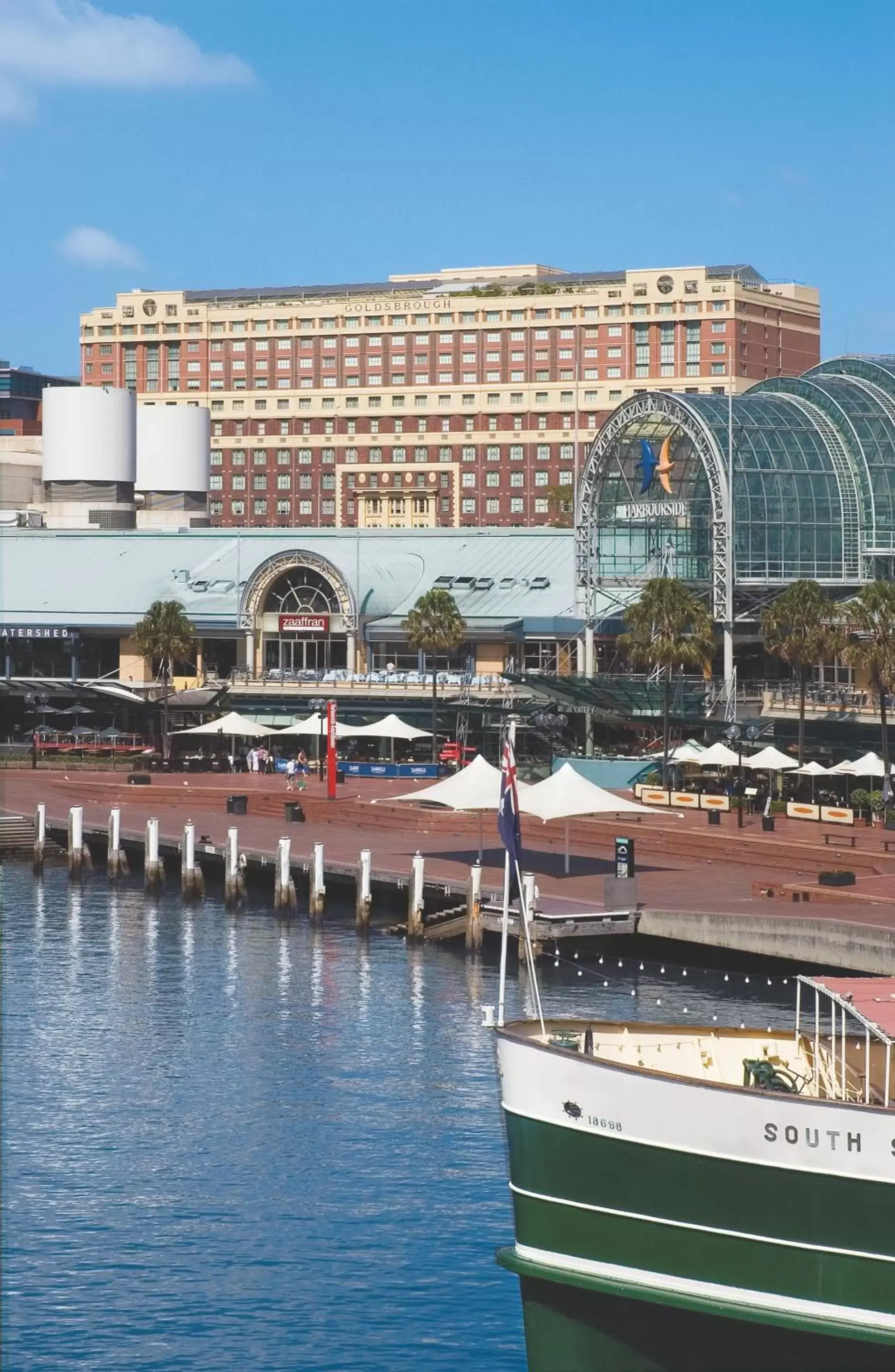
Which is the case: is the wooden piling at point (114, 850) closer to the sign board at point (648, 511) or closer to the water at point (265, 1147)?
the water at point (265, 1147)

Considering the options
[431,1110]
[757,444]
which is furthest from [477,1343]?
[757,444]

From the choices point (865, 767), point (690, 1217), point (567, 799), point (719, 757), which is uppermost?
point (719, 757)

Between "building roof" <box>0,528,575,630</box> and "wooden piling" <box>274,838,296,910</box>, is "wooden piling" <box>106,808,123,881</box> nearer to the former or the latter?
"wooden piling" <box>274,838,296,910</box>

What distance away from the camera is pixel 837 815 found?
304 feet

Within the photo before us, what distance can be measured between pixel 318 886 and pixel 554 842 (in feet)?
46.2

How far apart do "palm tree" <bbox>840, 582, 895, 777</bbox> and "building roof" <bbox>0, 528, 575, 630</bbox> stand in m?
43.8

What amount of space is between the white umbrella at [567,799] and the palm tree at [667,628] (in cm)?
2490

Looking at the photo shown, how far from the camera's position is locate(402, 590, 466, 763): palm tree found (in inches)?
4946

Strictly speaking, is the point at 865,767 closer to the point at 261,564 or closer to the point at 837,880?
the point at 837,880

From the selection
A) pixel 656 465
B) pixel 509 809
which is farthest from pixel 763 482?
pixel 509 809

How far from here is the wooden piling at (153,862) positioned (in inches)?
3501

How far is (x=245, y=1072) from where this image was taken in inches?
2215

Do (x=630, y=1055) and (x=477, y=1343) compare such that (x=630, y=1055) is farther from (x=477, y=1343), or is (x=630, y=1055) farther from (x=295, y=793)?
(x=295, y=793)

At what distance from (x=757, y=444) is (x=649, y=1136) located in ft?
295
